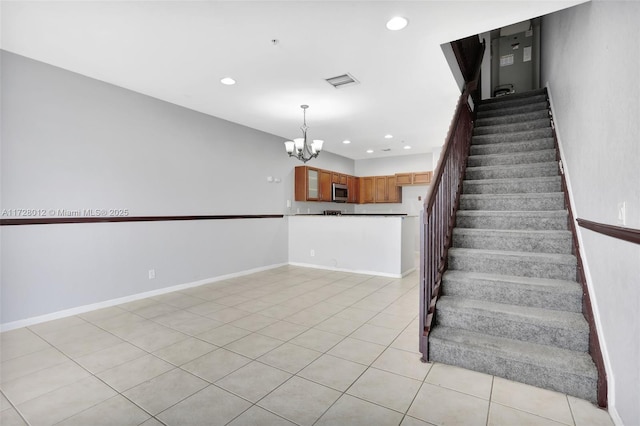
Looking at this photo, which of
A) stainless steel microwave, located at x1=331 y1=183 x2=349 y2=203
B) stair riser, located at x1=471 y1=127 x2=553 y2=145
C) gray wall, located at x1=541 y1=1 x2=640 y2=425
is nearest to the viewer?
gray wall, located at x1=541 y1=1 x2=640 y2=425

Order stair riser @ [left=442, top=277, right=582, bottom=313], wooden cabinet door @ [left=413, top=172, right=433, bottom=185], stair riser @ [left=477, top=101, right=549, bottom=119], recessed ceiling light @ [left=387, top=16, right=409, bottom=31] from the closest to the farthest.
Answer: stair riser @ [left=442, top=277, right=582, bottom=313] → recessed ceiling light @ [left=387, top=16, right=409, bottom=31] → stair riser @ [left=477, top=101, right=549, bottom=119] → wooden cabinet door @ [left=413, top=172, right=433, bottom=185]

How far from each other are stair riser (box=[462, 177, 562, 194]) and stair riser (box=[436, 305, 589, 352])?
1652 mm

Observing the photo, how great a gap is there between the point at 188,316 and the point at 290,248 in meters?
3.16

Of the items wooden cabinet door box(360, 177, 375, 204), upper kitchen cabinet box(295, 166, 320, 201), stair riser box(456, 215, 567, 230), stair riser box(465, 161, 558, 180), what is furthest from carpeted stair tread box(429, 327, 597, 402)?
wooden cabinet door box(360, 177, 375, 204)

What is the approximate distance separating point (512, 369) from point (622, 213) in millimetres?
1121

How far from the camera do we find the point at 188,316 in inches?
130

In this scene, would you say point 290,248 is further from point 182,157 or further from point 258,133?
point 182,157

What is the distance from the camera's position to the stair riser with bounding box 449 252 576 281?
7.87 feet

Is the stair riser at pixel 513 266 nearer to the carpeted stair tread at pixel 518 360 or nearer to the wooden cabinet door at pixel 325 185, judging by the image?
the carpeted stair tread at pixel 518 360

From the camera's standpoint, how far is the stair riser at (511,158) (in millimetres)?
3417

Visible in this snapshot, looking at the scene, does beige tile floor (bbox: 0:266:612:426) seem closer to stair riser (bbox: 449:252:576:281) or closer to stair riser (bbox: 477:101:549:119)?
stair riser (bbox: 449:252:576:281)

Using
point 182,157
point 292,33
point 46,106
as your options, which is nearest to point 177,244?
point 182,157

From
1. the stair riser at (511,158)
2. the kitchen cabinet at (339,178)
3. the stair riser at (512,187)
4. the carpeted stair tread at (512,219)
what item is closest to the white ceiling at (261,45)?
the stair riser at (511,158)

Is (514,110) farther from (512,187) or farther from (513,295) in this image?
(513,295)
